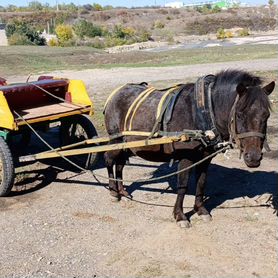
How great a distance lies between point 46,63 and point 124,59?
535cm

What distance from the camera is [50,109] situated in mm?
7828

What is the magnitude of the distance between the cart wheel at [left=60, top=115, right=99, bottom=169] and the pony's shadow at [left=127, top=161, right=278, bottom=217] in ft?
3.81

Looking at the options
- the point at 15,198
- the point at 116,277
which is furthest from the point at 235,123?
the point at 15,198

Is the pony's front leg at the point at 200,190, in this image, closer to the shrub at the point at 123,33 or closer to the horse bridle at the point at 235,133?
the horse bridle at the point at 235,133

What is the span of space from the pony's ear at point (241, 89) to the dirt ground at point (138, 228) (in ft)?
5.53

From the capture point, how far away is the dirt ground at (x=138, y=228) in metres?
4.89

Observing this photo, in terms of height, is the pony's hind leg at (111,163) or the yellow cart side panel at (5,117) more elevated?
the yellow cart side panel at (5,117)

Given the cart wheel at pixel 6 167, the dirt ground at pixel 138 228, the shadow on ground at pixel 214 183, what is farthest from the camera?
the shadow on ground at pixel 214 183

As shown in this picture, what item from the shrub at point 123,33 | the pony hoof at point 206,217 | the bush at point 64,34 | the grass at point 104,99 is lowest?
the shrub at point 123,33

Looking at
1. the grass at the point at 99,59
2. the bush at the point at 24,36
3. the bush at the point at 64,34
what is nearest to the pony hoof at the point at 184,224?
the grass at the point at 99,59

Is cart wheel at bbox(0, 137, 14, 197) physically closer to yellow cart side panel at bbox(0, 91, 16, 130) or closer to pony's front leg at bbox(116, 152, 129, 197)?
yellow cart side panel at bbox(0, 91, 16, 130)

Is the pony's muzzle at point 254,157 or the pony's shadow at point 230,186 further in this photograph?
the pony's shadow at point 230,186

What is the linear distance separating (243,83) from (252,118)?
1.36 ft

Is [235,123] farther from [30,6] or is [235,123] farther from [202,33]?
[30,6]
